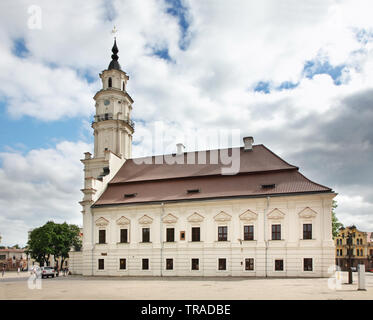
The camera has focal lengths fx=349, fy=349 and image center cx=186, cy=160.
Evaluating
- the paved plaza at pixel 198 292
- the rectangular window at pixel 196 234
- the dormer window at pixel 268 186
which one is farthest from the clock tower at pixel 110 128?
the paved plaza at pixel 198 292

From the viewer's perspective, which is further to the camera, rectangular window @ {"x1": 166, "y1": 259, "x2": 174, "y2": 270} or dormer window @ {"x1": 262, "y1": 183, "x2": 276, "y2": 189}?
rectangular window @ {"x1": 166, "y1": 259, "x2": 174, "y2": 270}

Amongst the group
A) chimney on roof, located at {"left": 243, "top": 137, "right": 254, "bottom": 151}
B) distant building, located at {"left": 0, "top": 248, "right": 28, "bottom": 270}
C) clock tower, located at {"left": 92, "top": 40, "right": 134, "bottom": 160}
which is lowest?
distant building, located at {"left": 0, "top": 248, "right": 28, "bottom": 270}

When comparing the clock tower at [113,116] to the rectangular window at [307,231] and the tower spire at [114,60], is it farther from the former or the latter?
the rectangular window at [307,231]

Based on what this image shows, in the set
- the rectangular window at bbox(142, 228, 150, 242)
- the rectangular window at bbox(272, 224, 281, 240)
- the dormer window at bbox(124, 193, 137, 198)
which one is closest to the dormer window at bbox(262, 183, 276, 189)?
the rectangular window at bbox(272, 224, 281, 240)

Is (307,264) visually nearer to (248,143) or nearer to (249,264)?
(249,264)

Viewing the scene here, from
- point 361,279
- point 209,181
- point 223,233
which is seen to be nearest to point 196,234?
point 223,233

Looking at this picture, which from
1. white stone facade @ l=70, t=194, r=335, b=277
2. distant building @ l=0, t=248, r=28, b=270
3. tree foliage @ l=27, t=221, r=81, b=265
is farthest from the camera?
distant building @ l=0, t=248, r=28, b=270

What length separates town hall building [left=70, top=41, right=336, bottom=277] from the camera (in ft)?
110

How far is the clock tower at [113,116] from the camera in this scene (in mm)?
47844

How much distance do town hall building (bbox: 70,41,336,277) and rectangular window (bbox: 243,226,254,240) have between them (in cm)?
10

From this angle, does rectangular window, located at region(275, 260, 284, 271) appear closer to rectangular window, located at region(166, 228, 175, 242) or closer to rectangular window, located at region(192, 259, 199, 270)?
rectangular window, located at region(192, 259, 199, 270)

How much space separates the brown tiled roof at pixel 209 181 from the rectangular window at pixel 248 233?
10.9 feet

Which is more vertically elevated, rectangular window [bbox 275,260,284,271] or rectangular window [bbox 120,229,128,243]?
rectangular window [bbox 120,229,128,243]
